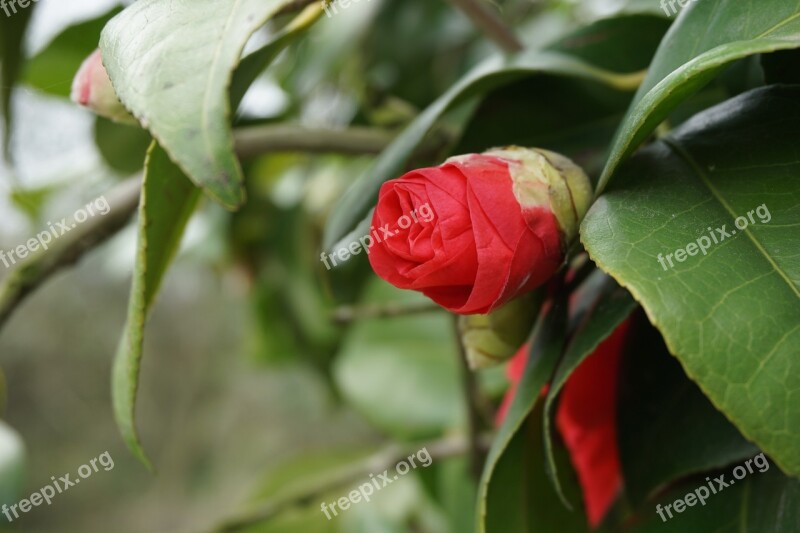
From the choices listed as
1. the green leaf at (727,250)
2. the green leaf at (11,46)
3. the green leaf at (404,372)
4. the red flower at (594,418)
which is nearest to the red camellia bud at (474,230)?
the green leaf at (727,250)

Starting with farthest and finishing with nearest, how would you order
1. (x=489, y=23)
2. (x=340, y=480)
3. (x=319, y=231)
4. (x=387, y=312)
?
(x=319, y=231) < (x=340, y=480) < (x=387, y=312) < (x=489, y=23)

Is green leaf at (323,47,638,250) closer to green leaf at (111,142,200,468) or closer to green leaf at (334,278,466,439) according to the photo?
green leaf at (111,142,200,468)

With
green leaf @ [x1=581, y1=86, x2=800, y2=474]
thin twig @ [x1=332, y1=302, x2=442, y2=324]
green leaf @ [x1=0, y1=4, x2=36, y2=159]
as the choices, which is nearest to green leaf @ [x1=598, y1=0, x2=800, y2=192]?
green leaf @ [x1=581, y1=86, x2=800, y2=474]

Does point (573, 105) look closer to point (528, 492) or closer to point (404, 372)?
point (528, 492)

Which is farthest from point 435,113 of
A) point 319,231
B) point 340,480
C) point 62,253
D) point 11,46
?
point 319,231

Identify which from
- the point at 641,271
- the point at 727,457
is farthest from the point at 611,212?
the point at 727,457

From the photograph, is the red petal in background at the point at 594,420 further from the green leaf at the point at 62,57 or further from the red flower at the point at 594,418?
the green leaf at the point at 62,57

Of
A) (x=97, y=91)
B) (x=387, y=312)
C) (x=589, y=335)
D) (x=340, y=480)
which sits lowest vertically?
(x=340, y=480)
